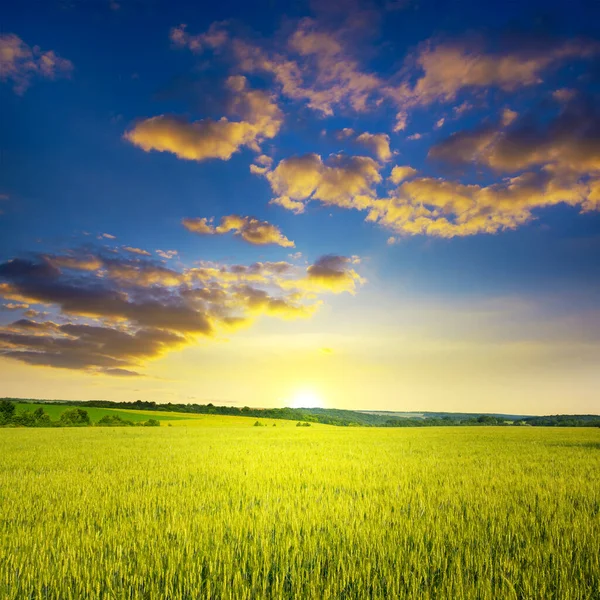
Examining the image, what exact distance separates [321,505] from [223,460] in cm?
989

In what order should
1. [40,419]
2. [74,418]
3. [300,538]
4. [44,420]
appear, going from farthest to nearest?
[74,418], [44,420], [40,419], [300,538]

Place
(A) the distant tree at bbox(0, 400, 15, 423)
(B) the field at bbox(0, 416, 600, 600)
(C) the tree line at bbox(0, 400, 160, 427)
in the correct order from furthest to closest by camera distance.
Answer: (A) the distant tree at bbox(0, 400, 15, 423), (C) the tree line at bbox(0, 400, 160, 427), (B) the field at bbox(0, 416, 600, 600)

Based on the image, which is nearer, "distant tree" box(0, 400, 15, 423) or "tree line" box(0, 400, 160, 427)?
"tree line" box(0, 400, 160, 427)

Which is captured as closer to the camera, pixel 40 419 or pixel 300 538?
pixel 300 538

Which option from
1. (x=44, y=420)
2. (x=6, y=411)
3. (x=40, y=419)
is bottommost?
(x=44, y=420)

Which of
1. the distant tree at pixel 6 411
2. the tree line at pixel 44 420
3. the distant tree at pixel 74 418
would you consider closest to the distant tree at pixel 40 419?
the tree line at pixel 44 420

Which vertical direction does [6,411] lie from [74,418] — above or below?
above

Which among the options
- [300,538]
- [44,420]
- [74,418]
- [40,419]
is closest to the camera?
[300,538]

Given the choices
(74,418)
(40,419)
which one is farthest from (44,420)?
(74,418)

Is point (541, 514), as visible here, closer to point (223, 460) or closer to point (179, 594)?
point (179, 594)

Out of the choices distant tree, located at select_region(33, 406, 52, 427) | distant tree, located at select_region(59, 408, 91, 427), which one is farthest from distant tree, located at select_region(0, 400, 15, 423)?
distant tree, located at select_region(59, 408, 91, 427)

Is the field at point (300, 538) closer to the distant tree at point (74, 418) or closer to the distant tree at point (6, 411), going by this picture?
the distant tree at point (74, 418)

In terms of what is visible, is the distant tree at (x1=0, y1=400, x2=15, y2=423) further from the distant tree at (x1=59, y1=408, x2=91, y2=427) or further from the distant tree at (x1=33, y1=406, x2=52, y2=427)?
the distant tree at (x1=59, y1=408, x2=91, y2=427)

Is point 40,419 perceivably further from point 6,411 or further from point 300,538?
point 300,538
